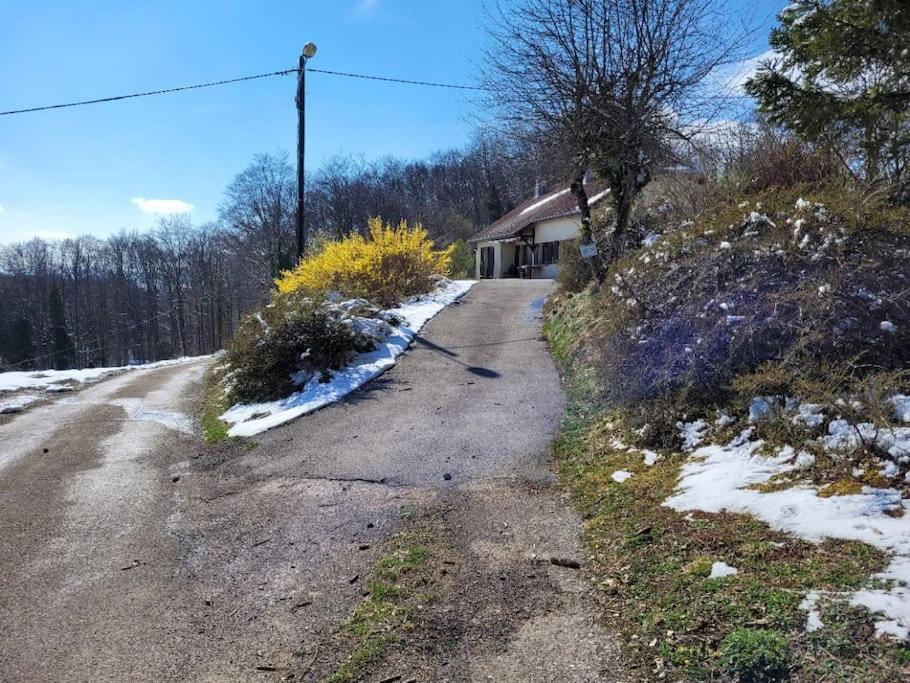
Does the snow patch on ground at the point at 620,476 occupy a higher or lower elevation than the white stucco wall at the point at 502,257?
lower

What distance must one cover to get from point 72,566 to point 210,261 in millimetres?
70375

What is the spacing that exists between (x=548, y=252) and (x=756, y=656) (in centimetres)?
2941

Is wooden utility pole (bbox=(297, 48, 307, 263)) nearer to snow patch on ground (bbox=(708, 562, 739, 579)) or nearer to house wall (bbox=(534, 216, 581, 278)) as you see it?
house wall (bbox=(534, 216, 581, 278))

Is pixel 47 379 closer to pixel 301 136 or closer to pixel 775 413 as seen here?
pixel 301 136

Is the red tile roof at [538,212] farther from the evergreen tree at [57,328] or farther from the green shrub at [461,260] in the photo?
the evergreen tree at [57,328]

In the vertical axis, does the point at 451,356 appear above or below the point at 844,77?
below

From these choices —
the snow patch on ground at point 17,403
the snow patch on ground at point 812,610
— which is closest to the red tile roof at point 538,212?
the snow patch on ground at point 17,403

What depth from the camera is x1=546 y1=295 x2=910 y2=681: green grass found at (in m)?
2.32

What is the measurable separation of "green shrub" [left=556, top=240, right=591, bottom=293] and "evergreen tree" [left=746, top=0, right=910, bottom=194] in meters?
7.75

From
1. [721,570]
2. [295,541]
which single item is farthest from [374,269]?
[721,570]

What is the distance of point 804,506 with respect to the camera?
3477mm

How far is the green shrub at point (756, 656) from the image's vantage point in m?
2.31

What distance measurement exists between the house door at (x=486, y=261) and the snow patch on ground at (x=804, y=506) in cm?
3354

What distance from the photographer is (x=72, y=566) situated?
4.61 m
